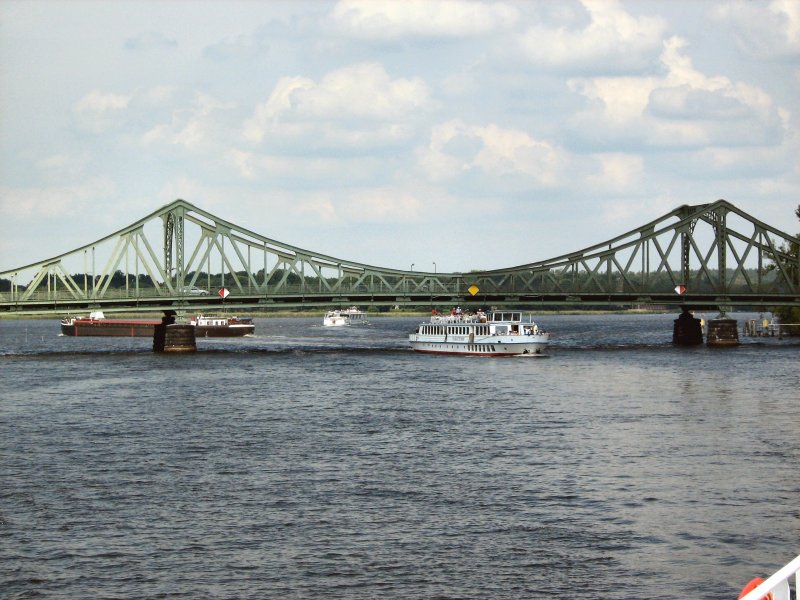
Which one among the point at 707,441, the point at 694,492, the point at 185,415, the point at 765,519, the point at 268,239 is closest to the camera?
the point at 765,519

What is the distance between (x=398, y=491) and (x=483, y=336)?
300ft

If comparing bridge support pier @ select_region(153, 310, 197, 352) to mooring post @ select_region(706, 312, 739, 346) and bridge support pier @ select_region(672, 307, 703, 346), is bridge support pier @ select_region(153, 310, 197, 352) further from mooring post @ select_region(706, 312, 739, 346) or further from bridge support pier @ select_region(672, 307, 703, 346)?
mooring post @ select_region(706, 312, 739, 346)

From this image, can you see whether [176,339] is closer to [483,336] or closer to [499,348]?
[483,336]

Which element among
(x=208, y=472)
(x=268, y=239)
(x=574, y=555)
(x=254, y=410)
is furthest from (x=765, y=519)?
(x=268, y=239)

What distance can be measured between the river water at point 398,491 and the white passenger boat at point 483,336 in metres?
40.7

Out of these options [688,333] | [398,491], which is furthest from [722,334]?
[398,491]

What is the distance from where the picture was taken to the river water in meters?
37.6

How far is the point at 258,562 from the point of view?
1534 inches

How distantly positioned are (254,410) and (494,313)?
67.5 metres

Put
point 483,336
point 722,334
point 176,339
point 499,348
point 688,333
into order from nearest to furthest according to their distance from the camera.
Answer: point 499,348, point 483,336, point 176,339, point 722,334, point 688,333

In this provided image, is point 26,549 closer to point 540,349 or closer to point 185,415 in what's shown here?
point 185,415

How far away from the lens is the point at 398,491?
5012cm

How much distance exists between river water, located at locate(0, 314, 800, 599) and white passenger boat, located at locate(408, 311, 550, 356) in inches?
1601

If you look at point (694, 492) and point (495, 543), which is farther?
point (694, 492)
